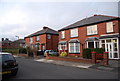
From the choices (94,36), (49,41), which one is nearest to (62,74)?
(94,36)

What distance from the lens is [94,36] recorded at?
19703 millimetres

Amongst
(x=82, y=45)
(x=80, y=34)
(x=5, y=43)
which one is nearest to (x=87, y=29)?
(x=80, y=34)

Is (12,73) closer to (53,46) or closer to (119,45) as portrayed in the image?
(119,45)

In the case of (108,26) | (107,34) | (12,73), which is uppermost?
(108,26)

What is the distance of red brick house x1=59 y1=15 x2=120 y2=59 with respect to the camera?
16.5 metres

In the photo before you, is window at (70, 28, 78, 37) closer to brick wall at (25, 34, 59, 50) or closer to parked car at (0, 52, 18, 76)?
brick wall at (25, 34, 59, 50)

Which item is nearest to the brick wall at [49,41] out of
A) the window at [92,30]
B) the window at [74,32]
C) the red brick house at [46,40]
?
the red brick house at [46,40]

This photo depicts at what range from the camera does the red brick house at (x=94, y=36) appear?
16.5 m

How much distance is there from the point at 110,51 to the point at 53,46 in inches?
777

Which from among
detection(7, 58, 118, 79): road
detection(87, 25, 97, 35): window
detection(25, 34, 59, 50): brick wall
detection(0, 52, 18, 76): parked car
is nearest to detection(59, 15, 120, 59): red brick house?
detection(87, 25, 97, 35): window

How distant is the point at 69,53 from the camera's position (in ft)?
76.8

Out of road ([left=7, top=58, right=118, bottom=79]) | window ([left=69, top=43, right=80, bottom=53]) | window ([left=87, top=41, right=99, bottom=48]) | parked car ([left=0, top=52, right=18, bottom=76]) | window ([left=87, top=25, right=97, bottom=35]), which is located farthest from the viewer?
window ([left=69, top=43, right=80, bottom=53])

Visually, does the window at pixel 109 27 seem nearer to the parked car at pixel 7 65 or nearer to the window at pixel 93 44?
the window at pixel 93 44

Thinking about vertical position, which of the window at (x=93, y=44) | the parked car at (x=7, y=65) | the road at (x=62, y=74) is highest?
the window at (x=93, y=44)
